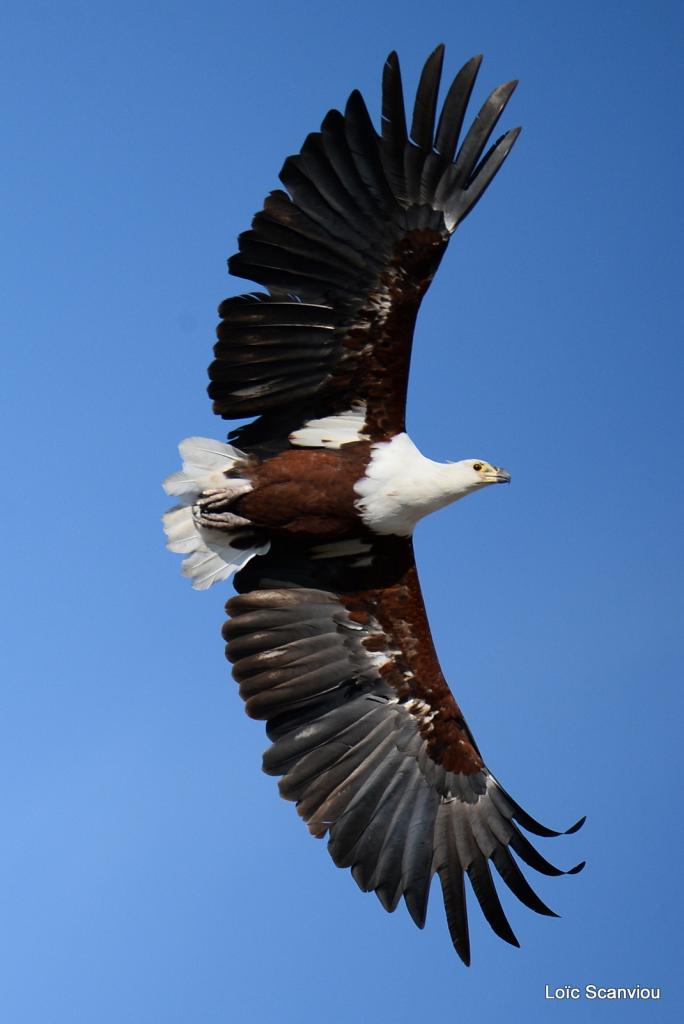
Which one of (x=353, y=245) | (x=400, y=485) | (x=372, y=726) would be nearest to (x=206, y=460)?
(x=400, y=485)

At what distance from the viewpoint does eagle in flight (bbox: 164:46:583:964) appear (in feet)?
28.6

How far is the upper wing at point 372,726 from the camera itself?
31.1 ft

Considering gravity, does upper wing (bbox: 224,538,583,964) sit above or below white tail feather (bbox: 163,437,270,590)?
below

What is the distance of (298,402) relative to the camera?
30.3 ft

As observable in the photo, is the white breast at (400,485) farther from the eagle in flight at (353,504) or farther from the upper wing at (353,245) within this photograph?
the upper wing at (353,245)

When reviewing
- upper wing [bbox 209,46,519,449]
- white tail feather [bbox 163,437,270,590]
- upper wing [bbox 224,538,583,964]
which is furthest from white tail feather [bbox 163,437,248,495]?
upper wing [bbox 224,538,583,964]

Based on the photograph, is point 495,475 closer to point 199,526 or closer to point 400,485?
point 400,485

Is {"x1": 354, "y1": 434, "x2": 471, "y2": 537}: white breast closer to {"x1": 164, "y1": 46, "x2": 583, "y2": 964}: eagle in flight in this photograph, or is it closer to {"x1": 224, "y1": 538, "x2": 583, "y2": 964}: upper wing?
{"x1": 164, "y1": 46, "x2": 583, "y2": 964}: eagle in flight

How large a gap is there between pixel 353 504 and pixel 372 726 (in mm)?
1521

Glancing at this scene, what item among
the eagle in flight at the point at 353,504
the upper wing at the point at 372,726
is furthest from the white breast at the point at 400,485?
the upper wing at the point at 372,726

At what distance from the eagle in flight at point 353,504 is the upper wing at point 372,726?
0.01 m

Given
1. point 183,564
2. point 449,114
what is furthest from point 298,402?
point 449,114

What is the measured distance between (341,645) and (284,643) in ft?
1.25

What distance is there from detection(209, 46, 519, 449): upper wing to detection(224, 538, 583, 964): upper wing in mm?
1184
